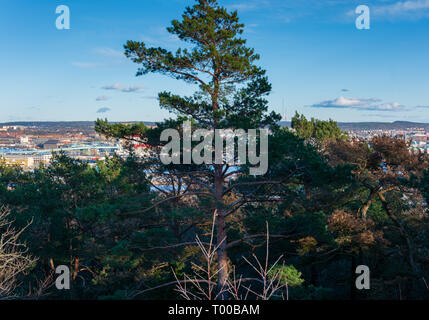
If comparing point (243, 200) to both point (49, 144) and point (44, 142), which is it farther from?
point (44, 142)

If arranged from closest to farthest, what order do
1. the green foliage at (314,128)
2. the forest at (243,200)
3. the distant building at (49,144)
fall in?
1. the forest at (243,200)
2. the green foliage at (314,128)
3. the distant building at (49,144)

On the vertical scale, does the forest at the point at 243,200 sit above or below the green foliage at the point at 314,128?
below

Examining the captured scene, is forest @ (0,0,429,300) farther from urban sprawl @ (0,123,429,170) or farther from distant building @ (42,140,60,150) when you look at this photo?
distant building @ (42,140,60,150)

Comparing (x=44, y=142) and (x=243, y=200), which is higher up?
(x=44, y=142)

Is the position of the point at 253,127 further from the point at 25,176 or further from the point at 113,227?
the point at 25,176

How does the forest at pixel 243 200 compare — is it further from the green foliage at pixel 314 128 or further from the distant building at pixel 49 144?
the distant building at pixel 49 144

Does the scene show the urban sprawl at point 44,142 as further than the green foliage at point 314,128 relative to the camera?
Yes

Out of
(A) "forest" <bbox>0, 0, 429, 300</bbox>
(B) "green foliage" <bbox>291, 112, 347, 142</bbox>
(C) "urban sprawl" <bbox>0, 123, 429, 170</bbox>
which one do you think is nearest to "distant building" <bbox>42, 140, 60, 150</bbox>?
(C) "urban sprawl" <bbox>0, 123, 429, 170</bbox>

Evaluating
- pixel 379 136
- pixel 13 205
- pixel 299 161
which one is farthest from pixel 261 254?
pixel 13 205

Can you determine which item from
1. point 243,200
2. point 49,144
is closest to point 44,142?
point 49,144

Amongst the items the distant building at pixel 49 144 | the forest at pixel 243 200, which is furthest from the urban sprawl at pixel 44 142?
the forest at pixel 243 200

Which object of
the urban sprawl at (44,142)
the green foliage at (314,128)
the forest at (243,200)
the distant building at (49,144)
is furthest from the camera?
the distant building at (49,144)

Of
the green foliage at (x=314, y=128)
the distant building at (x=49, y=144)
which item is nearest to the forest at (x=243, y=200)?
the green foliage at (x=314, y=128)
